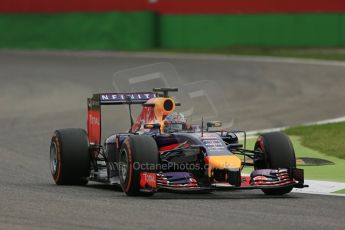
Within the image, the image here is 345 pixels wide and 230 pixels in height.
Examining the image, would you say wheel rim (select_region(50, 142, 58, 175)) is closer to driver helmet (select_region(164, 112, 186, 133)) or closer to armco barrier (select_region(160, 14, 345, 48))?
driver helmet (select_region(164, 112, 186, 133))

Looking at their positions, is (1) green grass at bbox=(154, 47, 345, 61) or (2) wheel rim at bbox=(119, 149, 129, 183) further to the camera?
(1) green grass at bbox=(154, 47, 345, 61)

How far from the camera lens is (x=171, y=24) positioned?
153ft

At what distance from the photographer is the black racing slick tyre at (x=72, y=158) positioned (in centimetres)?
1495

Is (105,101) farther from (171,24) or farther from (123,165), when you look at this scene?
(171,24)

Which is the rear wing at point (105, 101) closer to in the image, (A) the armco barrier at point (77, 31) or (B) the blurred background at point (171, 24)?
(B) the blurred background at point (171, 24)

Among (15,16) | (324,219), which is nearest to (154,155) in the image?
(324,219)

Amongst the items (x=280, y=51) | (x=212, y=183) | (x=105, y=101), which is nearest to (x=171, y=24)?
(x=280, y=51)

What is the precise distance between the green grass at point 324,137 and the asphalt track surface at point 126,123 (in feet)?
6.23

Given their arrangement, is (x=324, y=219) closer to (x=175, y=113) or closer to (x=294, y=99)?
(x=175, y=113)

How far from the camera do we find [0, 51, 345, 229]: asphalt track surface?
11.2 meters

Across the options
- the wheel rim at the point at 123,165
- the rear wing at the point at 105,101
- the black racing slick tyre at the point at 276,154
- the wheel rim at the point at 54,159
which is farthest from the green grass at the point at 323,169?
the wheel rim at the point at 123,165

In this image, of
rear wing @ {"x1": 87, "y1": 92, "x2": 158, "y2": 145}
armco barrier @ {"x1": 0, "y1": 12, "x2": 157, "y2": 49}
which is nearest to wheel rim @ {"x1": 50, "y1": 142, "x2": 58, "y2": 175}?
rear wing @ {"x1": 87, "y1": 92, "x2": 158, "y2": 145}

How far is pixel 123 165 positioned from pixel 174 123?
116cm

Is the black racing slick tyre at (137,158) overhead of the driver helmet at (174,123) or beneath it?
beneath
